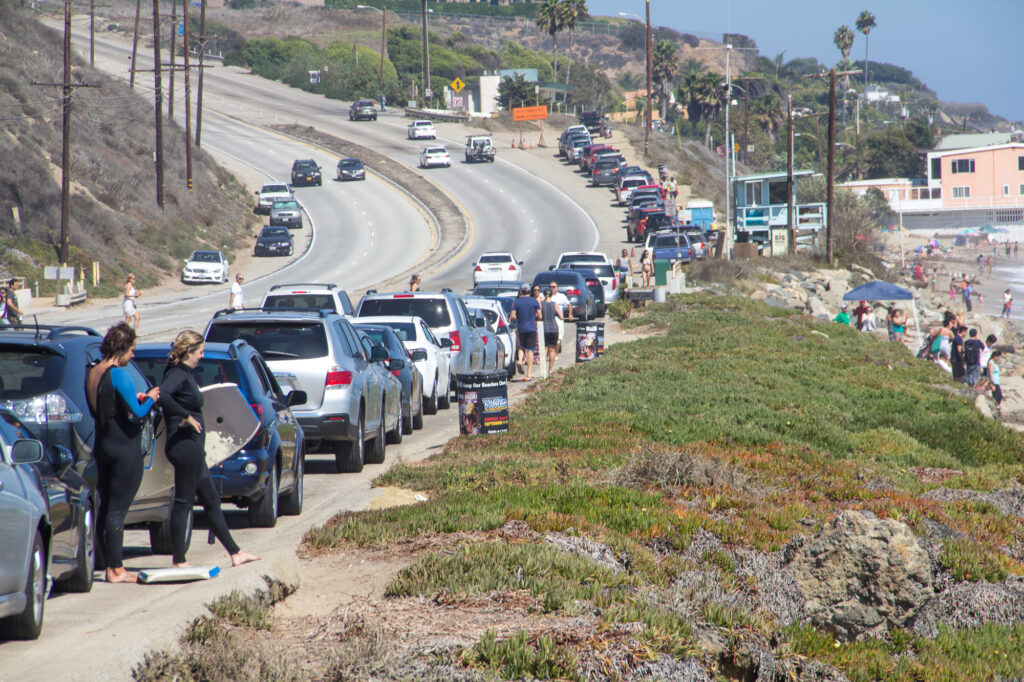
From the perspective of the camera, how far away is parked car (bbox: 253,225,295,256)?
61.2 meters

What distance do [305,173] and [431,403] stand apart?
205ft

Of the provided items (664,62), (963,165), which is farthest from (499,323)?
(664,62)

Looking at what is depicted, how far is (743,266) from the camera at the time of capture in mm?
50594

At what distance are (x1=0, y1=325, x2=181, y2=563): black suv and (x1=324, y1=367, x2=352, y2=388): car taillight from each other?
409 centimetres

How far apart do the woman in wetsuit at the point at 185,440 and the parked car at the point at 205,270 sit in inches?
1828

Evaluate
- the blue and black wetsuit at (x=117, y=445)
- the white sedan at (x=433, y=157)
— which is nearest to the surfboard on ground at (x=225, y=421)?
the blue and black wetsuit at (x=117, y=445)

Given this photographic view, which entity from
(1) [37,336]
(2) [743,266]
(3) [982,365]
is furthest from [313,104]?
(1) [37,336]

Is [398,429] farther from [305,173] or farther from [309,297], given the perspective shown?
[305,173]

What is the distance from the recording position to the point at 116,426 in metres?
7.30

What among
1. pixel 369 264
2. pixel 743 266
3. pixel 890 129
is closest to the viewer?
pixel 743 266

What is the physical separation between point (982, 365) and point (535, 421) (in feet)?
59.5

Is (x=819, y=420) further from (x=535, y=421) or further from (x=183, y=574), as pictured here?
(x=183, y=574)

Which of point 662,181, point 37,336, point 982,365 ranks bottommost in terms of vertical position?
point 982,365

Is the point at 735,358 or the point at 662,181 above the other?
the point at 662,181
